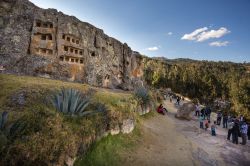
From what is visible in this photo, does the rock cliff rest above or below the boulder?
above

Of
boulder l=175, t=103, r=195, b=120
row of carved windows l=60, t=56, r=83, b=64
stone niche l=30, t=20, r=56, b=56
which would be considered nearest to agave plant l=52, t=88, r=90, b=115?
stone niche l=30, t=20, r=56, b=56

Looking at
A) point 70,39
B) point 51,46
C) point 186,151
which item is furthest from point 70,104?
point 70,39

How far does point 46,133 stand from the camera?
630cm

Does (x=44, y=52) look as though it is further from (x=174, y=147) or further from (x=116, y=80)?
(x=174, y=147)

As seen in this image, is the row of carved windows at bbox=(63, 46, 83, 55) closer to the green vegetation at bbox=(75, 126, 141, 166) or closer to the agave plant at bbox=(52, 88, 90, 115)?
the green vegetation at bbox=(75, 126, 141, 166)

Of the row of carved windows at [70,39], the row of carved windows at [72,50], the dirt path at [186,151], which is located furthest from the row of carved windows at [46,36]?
the dirt path at [186,151]

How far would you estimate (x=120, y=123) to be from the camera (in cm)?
1120

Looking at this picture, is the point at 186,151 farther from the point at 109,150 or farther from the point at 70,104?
the point at 70,104

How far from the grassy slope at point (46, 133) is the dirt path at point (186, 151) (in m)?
1.05

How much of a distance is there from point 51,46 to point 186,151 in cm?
1677

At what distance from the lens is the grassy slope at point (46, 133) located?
560 centimetres

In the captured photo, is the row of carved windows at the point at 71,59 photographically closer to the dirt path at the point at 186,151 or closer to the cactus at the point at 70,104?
the dirt path at the point at 186,151

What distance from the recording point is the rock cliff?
19875 mm

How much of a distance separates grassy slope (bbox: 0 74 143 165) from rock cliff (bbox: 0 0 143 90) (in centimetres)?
1020
